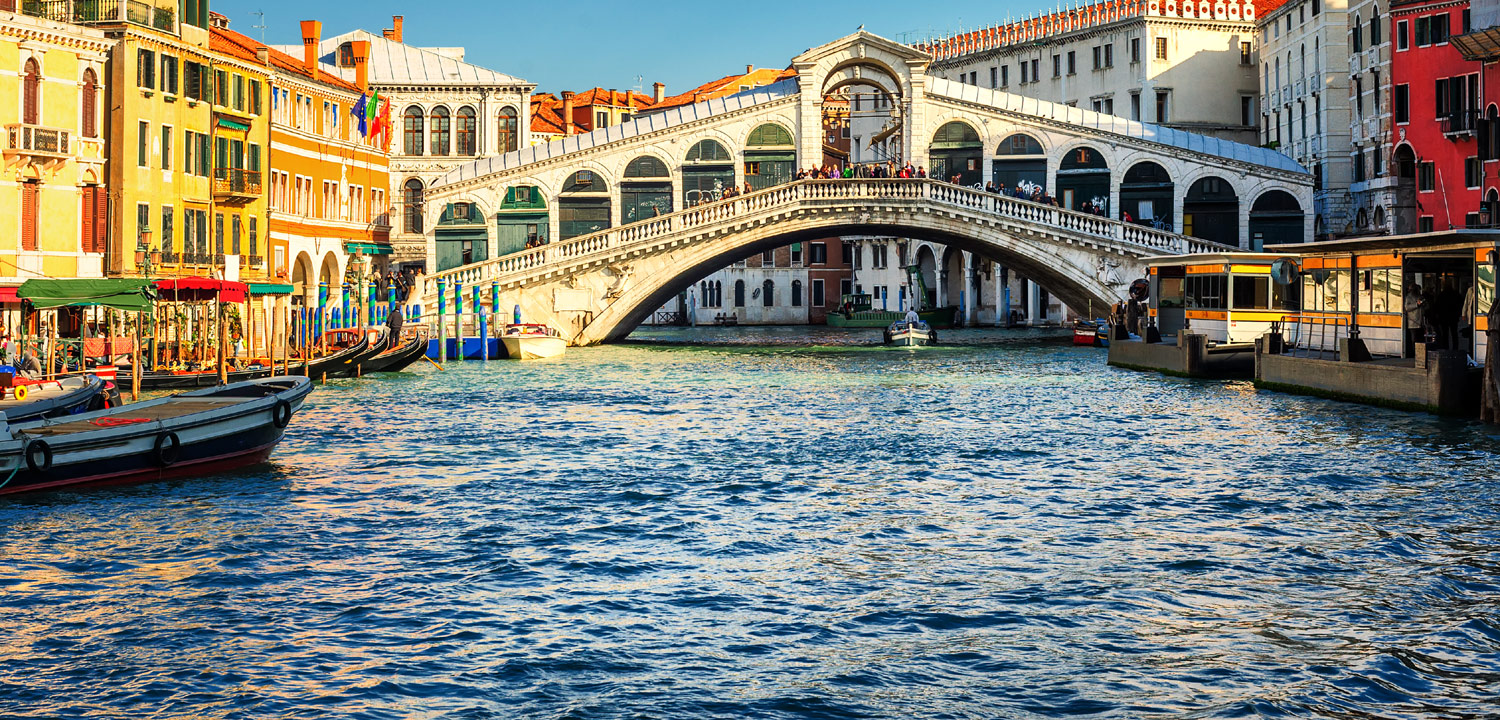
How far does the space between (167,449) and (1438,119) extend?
36018 millimetres

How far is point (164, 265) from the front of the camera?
35281mm

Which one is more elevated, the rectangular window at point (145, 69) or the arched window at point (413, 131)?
the arched window at point (413, 131)

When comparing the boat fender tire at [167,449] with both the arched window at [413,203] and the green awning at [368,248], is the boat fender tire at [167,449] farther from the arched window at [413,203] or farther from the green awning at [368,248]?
the arched window at [413,203]

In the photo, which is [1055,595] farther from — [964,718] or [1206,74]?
[1206,74]

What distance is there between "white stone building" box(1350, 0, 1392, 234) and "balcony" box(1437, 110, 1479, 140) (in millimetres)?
2993

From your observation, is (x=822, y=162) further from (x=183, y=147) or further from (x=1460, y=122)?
(x=183, y=147)

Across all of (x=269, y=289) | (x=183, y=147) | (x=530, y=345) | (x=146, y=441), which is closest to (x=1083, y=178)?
(x=530, y=345)

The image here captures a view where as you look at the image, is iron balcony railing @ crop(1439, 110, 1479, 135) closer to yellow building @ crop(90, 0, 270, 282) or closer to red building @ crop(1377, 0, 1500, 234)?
red building @ crop(1377, 0, 1500, 234)

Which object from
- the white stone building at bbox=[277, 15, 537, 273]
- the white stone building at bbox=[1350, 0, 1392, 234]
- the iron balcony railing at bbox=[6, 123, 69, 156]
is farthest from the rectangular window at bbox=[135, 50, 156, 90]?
the white stone building at bbox=[1350, 0, 1392, 234]

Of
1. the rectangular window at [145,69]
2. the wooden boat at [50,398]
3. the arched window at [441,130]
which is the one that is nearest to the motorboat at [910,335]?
the arched window at [441,130]

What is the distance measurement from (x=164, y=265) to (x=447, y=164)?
21602 mm

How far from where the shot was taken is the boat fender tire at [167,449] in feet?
56.5

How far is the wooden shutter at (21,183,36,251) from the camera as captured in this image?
31.1 metres

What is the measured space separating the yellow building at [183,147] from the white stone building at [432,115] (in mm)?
15037
